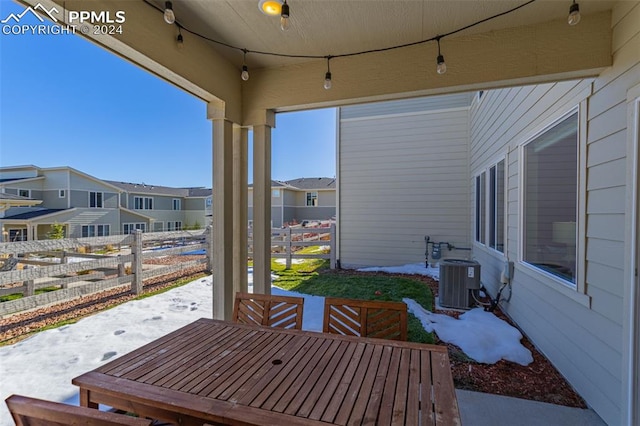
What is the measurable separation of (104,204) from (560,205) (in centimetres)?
1596

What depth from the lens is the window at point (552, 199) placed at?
2.50 metres

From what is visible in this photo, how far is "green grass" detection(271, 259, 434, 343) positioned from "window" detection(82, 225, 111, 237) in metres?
10.4

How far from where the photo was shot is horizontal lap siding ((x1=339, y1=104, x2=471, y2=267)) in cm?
673

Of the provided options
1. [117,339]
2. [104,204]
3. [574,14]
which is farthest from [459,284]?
[104,204]

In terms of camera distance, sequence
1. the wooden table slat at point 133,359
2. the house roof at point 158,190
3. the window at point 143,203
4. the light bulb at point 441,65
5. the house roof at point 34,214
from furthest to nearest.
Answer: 1. the window at point 143,203
2. the house roof at point 158,190
3. the house roof at point 34,214
4. the light bulb at point 441,65
5. the wooden table slat at point 133,359

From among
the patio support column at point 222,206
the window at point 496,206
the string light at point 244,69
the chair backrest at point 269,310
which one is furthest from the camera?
the window at point 496,206

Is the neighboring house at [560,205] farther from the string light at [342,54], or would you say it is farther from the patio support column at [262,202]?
the patio support column at [262,202]

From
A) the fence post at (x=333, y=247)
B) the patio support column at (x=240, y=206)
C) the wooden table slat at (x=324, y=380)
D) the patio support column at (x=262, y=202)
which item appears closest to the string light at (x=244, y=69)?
the patio support column at (x=262, y=202)

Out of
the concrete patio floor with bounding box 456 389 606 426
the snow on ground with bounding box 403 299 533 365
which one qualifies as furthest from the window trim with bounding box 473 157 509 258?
the concrete patio floor with bounding box 456 389 606 426

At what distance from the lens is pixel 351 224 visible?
24.4ft

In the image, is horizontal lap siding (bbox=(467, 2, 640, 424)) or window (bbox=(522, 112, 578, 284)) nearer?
horizontal lap siding (bbox=(467, 2, 640, 424))

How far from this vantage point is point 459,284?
435 cm

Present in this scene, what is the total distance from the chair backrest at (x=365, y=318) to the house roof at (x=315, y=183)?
1862 cm

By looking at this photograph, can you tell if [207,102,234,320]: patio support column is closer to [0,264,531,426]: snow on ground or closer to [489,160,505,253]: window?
[0,264,531,426]: snow on ground
